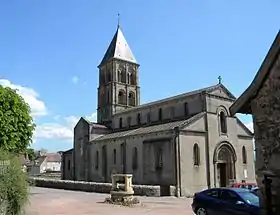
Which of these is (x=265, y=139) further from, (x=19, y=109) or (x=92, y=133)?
(x=92, y=133)

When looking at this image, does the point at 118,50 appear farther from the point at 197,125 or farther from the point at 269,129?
the point at 269,129

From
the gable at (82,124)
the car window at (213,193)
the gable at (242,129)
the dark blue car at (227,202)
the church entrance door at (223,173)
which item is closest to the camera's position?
the dark blue car at (227,202)

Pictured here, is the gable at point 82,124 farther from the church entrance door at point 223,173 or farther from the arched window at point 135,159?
the church entrance door at point 223,173

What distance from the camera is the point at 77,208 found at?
71.1 ft

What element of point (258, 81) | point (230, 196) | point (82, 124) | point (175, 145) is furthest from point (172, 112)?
point (258, 81)

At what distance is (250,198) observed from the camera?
1378 centimetres

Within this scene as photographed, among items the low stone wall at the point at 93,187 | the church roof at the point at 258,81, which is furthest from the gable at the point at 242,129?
the church roof at the point at 258,81

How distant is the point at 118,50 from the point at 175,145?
93.5ft

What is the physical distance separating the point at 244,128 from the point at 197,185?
1120cm

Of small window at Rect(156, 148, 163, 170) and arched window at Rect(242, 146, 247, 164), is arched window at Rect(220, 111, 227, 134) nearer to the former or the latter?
arched window at Rect(242, 146, 247, 164)

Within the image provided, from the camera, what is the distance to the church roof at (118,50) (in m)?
58.4

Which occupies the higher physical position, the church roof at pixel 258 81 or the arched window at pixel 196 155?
the church roof at pixel 258 81

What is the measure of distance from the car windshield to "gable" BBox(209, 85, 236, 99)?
2503cm

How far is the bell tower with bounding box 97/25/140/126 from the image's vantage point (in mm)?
55656
